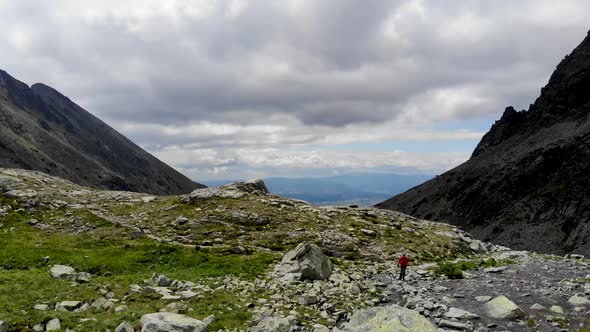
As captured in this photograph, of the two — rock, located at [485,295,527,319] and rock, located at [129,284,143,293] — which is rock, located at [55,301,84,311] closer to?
rock, located at [129,284,143,293]

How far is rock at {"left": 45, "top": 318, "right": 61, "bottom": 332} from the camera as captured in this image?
58.2 ft

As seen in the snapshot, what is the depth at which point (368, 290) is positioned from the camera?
2625 centimetres

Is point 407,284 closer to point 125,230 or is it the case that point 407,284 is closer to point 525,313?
point 525,313

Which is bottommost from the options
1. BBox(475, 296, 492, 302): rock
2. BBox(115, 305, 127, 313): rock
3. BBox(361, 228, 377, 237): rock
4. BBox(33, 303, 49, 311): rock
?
BBox(475, 296, 492, 302): rock

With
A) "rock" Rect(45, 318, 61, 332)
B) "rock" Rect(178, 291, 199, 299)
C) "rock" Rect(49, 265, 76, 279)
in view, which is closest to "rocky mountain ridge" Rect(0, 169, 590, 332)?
"rock" Rect(45, 318, 61, 332)

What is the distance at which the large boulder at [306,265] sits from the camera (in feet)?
93.4

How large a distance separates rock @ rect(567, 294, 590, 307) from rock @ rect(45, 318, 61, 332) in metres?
27.6

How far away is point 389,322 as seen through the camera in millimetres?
16500

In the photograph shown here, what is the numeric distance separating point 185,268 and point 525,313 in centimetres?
2470

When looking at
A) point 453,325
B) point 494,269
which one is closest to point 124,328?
point 453,325

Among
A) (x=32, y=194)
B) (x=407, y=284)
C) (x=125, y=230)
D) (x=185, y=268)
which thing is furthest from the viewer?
(x=32, y=194)

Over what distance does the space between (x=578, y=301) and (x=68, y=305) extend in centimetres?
2907

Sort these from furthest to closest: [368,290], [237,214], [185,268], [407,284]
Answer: [237,214] < [185,268] < [407,284] < [368,290]

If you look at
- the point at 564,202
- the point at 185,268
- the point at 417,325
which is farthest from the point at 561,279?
the point at 564,202
